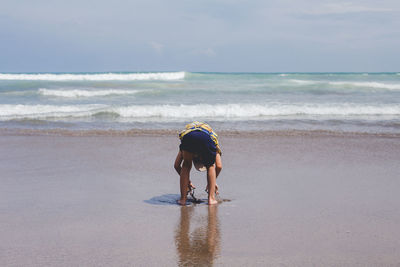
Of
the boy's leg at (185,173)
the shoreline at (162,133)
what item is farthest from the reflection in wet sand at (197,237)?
the shoreline at (162,133)

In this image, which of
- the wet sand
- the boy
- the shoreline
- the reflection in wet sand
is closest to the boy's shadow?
the wet sand

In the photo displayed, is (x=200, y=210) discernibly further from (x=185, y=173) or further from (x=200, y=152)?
(x=200, y=152)

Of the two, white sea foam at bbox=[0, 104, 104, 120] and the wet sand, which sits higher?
white sea foam at bbox=[0, 104, 104, 120]

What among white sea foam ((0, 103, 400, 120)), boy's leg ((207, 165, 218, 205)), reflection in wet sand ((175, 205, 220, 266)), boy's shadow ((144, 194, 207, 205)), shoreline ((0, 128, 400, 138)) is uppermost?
white sea foam ((0, 103, 400, 120))

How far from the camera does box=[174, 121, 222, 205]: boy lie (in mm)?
4703

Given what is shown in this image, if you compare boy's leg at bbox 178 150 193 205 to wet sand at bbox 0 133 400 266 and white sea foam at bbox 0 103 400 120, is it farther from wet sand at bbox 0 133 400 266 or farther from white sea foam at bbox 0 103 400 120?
white sea foam at bbox 0 103 400 120

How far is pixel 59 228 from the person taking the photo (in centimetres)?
397

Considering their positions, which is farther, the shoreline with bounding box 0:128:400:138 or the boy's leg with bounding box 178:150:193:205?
the shoreline with bounding box 0:128:400:138

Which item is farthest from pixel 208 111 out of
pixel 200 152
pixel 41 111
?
pixel 200 152

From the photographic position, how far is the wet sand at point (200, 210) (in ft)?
11.1

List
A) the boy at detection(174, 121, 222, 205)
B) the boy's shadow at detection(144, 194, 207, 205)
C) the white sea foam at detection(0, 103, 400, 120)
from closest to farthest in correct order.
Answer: the boy at detection(174, 121, 222, 205) → the boy's shadow at detection(144, 194, 207, 205) → the white sea foam at detection(0, 103, 400, 120)

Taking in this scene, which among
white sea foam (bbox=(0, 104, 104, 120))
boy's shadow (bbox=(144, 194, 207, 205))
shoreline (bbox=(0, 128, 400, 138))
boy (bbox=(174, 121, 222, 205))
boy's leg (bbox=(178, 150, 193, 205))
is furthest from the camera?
white sea foam (bbox=(0, 104, 104, 120))

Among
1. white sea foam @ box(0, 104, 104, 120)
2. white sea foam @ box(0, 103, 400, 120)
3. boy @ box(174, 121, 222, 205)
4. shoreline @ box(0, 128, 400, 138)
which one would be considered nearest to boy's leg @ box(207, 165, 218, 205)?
boy @ box(174, 121, 222, 205)

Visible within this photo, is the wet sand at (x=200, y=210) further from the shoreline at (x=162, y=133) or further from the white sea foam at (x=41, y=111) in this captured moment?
the white sea foam at (x=41, y=111)
